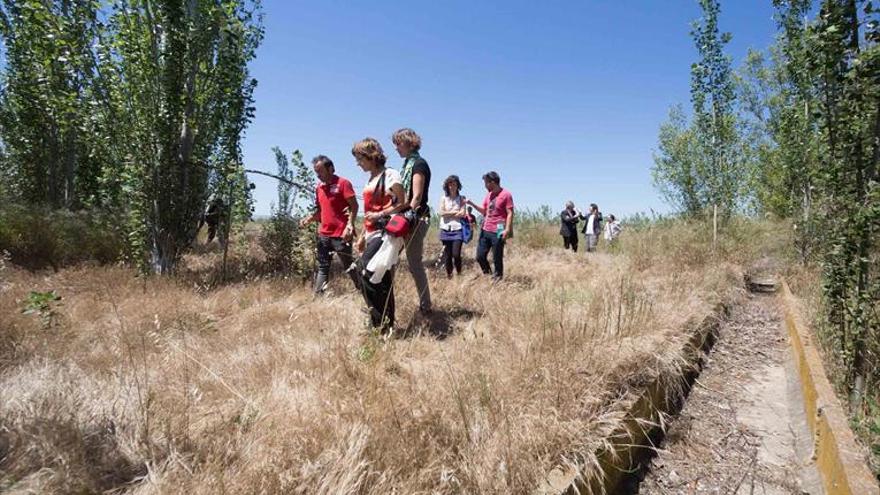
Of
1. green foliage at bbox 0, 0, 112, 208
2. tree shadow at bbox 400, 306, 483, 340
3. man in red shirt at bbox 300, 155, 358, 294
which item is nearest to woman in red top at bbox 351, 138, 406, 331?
tree shadow at bbox 400, 306, 483, 340

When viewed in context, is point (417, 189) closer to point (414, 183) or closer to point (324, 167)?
point (414, 183)

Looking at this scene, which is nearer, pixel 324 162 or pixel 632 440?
pixel 632 440

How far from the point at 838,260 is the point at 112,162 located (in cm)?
864

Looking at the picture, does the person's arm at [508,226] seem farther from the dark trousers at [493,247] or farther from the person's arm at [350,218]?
the person's arm at [350,218]

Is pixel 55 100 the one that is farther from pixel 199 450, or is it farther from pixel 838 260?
pixel 838 260

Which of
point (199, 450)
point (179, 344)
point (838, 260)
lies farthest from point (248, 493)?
point (838, 260)

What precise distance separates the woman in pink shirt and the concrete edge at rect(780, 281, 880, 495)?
3402 millimetres

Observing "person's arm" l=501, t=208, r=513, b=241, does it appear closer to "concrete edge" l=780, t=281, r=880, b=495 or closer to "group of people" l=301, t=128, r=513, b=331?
"group of people" l=301, t=128, r=513, b=331

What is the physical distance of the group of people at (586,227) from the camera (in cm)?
1345

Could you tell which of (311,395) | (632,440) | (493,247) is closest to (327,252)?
(493,247)

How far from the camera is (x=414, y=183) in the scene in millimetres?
3814

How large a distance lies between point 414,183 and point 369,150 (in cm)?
49

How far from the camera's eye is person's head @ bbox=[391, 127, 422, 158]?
401 centimetres

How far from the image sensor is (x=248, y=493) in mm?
1552
